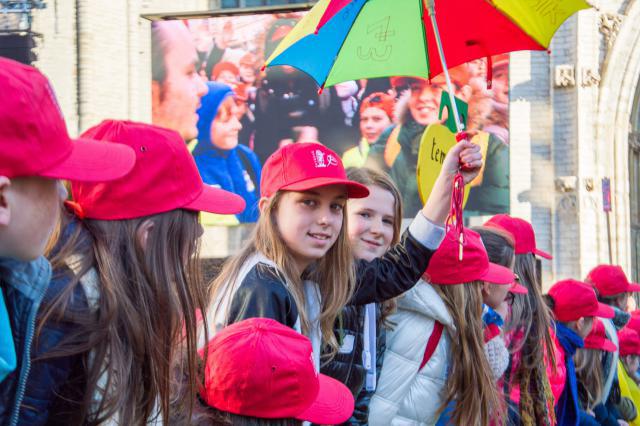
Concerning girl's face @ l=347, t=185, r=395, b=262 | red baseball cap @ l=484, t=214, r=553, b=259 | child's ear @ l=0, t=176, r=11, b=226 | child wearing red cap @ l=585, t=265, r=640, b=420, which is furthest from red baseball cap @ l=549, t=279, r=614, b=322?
child's ear @ l=0, t=176, r=11, b=226

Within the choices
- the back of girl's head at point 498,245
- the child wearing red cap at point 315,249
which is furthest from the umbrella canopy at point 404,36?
the back of girl's head at point 498,245

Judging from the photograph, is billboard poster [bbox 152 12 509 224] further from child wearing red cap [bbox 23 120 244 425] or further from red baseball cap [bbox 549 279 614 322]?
child wearing red cap [bbox 23 120 244 425]

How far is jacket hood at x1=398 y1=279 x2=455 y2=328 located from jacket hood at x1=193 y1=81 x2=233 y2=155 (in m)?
13.9

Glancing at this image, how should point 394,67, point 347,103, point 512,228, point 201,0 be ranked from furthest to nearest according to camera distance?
point 201,0 < point 347,103 < point 512,228 < point 394,67

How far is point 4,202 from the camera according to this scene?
183 centimetres

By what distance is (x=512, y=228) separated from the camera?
548 cm

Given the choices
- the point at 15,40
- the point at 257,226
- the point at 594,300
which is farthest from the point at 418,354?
the point at 15,40

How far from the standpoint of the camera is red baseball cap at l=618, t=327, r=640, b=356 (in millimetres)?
8195

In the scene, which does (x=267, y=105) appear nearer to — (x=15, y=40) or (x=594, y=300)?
(x=15, y=40)

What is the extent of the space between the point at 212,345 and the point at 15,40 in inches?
487

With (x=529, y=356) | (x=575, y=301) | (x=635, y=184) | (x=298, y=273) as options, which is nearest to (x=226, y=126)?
(x=635, y=184)

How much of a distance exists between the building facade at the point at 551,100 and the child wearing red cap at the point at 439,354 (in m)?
14.6

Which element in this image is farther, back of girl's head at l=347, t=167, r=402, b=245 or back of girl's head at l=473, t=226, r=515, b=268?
back of girl's head at l=473, t=226, r=515, b=268

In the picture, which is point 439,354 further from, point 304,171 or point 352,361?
point 304,171
